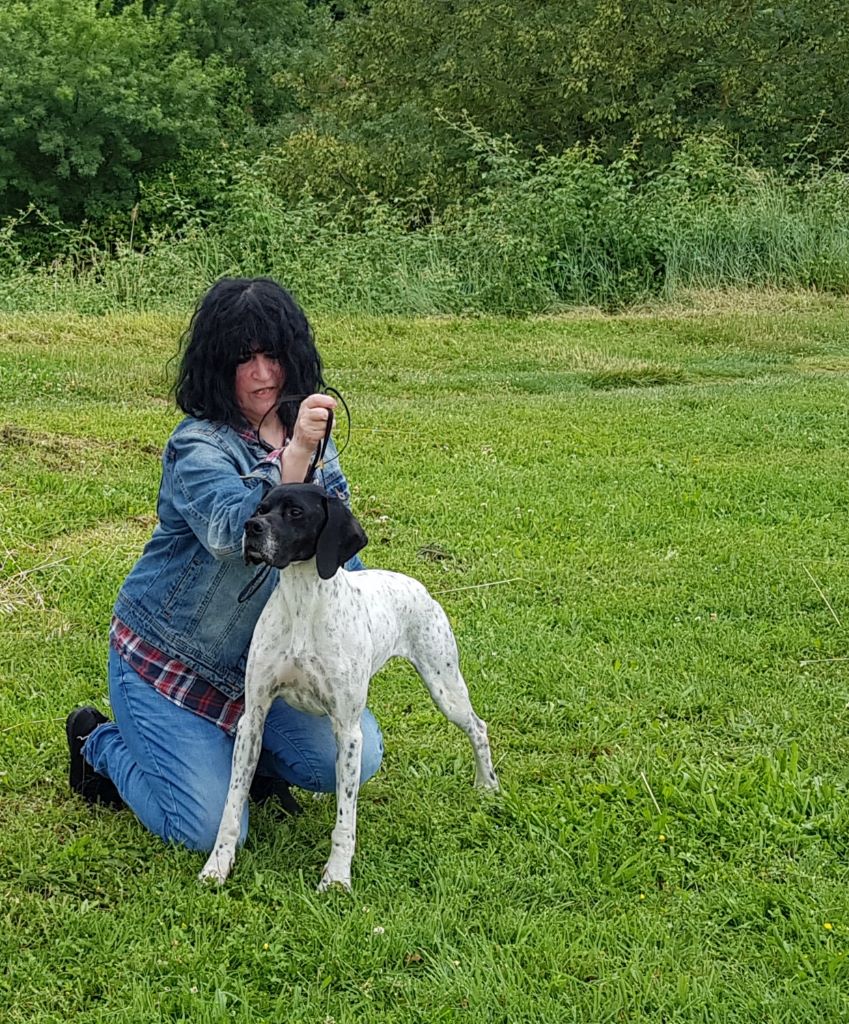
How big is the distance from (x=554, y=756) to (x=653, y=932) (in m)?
1.07

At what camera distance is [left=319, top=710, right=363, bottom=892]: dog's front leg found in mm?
3400

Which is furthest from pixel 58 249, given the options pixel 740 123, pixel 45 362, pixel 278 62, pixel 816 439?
pixel 816 439

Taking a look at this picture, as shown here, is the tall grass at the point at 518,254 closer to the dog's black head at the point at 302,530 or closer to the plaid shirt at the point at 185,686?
the plaid shirt at the point at 185,686

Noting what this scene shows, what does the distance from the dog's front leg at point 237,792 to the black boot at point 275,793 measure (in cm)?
39

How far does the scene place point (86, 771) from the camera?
3930mm

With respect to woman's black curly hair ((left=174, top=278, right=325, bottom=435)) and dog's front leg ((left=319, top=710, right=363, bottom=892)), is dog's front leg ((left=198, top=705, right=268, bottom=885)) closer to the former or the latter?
dog's front leg ((left=319, top=710, right=363, bottom=892))

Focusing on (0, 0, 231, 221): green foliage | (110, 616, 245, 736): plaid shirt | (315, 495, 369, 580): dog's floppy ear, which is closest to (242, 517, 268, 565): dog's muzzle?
(315, 495, 369, 580): dog's floppy ear

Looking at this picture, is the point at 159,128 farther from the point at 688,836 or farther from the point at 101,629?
the point at 688,836

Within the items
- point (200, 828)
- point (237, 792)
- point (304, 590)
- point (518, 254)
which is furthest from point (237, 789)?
point (518, 254)

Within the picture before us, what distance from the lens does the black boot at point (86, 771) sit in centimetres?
389

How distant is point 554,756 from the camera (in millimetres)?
4254

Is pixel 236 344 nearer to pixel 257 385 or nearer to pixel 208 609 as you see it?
pixel 257 385

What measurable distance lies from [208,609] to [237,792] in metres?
0.52

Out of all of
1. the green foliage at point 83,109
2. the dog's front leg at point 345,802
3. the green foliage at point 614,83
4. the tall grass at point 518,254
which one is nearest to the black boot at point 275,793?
the dog's front leg at point 345,802
